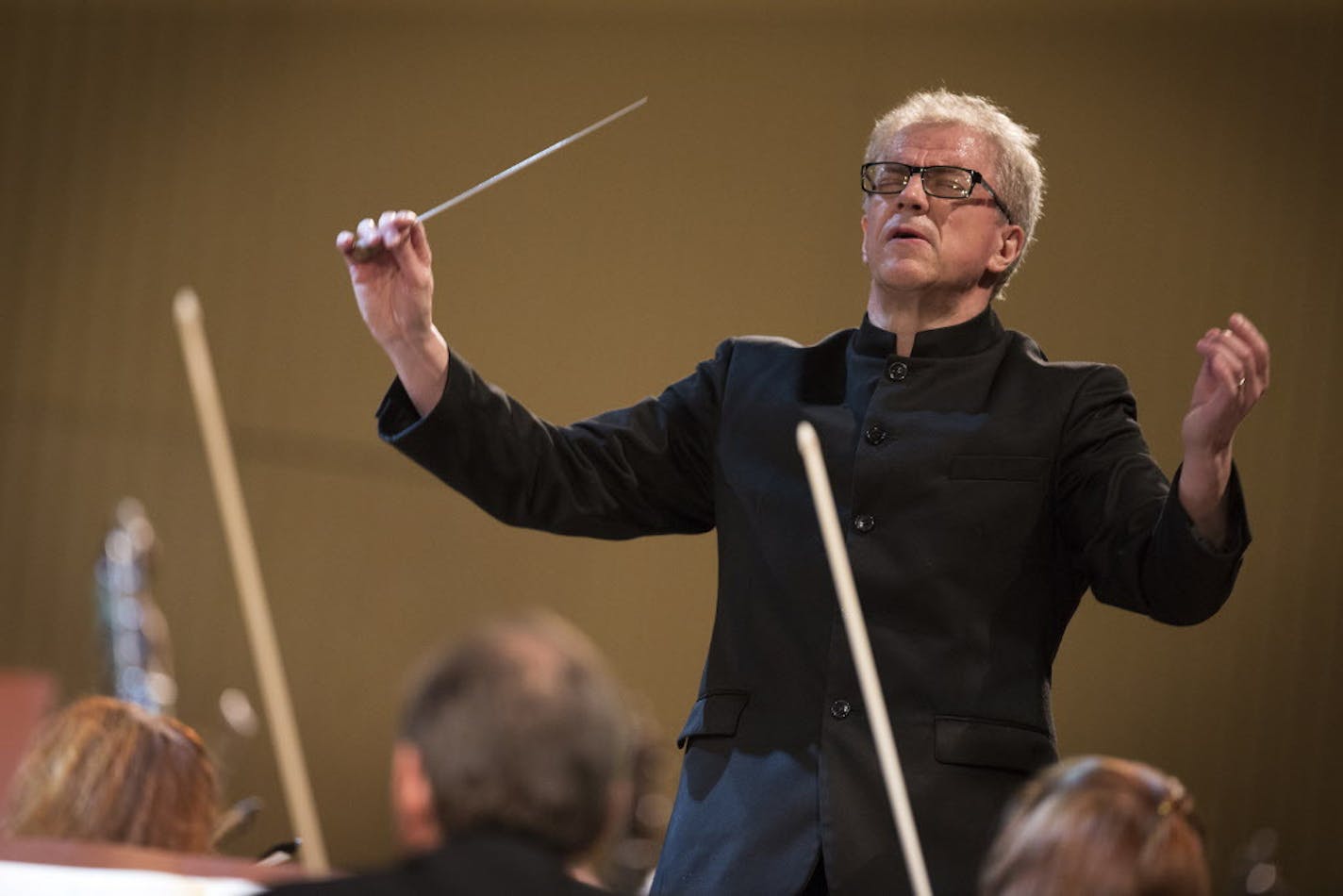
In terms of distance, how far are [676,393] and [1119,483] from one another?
628mm

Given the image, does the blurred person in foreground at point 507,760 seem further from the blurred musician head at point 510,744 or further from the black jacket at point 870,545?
the black jacket at point 870,545

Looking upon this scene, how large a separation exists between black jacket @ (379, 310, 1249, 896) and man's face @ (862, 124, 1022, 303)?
7 cm

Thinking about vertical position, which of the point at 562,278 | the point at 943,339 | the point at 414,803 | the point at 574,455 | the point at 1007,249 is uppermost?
the point at 562,278

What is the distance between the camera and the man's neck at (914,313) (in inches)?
94.0

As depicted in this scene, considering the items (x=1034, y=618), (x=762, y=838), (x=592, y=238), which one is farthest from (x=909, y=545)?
(x=592, y=238)

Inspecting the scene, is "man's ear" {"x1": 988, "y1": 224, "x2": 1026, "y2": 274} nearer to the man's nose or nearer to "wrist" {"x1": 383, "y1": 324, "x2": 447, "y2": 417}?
the man's nose

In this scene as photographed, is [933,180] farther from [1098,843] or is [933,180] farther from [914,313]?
[1098,843]

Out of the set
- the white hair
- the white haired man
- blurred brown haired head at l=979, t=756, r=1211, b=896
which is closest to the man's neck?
the white haired man

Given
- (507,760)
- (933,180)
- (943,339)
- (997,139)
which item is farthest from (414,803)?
(997,139)

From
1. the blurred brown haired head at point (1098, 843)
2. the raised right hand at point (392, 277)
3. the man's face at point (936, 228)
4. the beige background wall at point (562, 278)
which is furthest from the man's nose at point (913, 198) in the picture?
the beige background wall at point (562, 278)

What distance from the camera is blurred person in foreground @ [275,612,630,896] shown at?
1.25m

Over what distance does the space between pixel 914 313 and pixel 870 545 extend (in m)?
0.36

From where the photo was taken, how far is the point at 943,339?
237 cm

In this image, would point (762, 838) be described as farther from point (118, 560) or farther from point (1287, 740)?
point (1287, 740)
